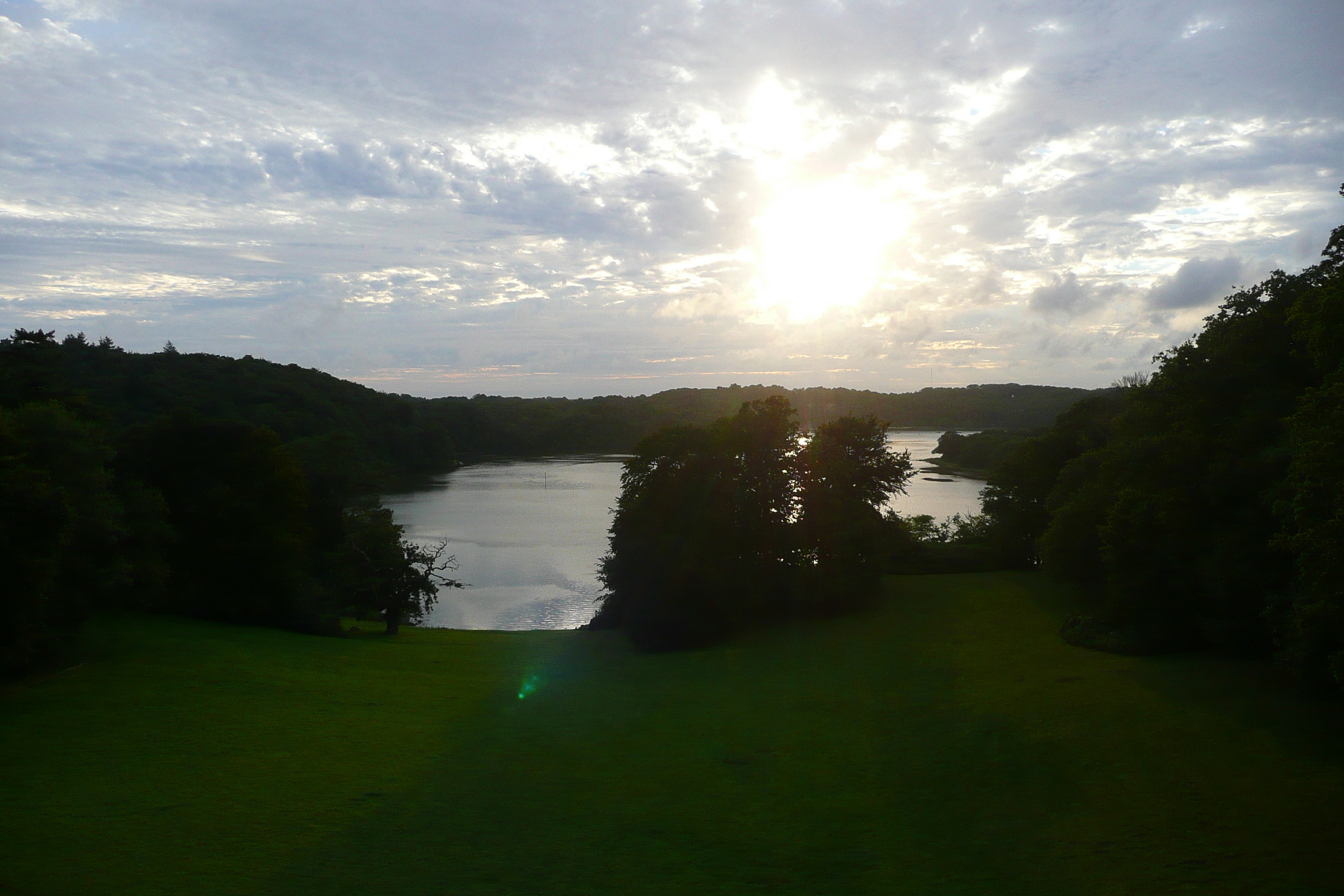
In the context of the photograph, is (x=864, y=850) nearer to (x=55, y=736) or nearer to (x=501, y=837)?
(x=501, y=837)

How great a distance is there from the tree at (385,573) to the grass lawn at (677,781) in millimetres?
13138

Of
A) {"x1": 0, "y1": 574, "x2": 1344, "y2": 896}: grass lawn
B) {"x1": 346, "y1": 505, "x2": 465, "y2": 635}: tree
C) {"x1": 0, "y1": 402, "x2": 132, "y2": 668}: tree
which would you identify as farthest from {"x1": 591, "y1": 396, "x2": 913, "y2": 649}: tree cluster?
{"x1": 0, "y1": 402, "x2": 132, "y2": 668}: tree

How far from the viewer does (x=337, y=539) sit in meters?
33.0

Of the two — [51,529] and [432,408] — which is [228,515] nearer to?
[51,529]

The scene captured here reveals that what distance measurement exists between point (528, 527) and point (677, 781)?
50.6 meters

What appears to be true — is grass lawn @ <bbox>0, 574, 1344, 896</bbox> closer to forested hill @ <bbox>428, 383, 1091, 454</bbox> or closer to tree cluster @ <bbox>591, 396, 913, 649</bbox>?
tree cluster @ <bbox>591, 396, 913, 649</bbox>

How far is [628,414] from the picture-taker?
116 metres

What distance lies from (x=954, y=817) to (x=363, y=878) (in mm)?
7474

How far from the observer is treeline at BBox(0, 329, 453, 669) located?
15.3 m

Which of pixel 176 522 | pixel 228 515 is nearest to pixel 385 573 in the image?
pixel 228 515

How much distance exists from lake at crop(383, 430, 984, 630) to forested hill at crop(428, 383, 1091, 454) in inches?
375

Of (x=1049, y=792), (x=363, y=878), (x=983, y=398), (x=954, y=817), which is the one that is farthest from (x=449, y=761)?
(x=983, y=398)

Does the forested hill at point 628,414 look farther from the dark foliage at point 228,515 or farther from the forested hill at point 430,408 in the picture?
the dark foliage at point 228,515

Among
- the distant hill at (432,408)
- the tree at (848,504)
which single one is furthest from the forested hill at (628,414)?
the tree at (848,504)
